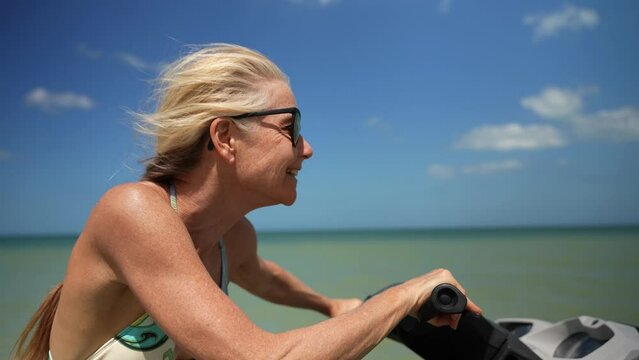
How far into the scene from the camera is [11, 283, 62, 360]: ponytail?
1.63m

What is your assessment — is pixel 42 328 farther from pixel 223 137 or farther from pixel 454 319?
pixel 454 319

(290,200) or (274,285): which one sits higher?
(290,200)

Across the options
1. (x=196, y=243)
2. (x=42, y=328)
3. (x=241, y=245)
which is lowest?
(x=42, y=328)

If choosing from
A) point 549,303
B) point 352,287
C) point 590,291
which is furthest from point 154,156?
point 590,291

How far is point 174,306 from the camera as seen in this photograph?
1.21 m

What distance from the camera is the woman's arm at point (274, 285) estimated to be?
231 centimetres

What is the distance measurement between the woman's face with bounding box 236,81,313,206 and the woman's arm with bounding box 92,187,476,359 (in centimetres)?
31

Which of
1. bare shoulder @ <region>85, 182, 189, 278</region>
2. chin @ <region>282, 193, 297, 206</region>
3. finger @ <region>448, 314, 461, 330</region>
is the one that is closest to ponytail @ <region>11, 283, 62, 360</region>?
bare shoulder @ <region>85, 182, 189, 278</region>

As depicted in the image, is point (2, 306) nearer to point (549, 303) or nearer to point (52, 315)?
point (52, 315)

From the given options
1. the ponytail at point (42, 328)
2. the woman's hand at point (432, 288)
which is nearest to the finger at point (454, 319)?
the woman's hand at point (432, 288)

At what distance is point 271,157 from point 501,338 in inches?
36.1

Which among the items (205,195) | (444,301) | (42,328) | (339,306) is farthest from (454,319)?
(42,328)

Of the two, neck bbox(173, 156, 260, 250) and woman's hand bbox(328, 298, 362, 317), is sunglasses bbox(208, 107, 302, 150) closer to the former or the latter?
neck bbox(173, 156, 260, 250)

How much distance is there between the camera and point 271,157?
1549mm
